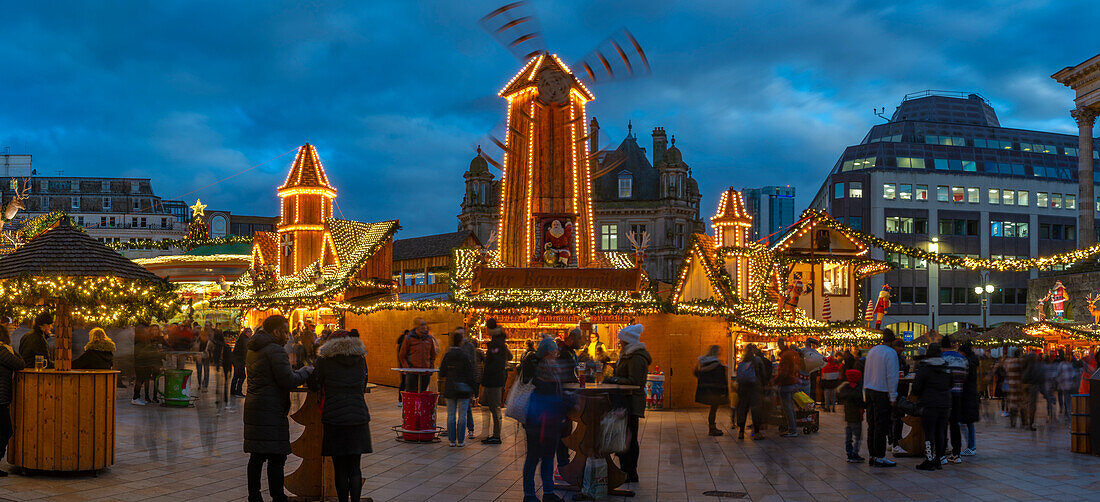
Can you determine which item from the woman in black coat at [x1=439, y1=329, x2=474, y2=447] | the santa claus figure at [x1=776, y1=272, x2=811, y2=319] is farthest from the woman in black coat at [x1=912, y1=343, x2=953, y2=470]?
the santa claus figure at [x1=776, y1=272, x2=811, y2=319]

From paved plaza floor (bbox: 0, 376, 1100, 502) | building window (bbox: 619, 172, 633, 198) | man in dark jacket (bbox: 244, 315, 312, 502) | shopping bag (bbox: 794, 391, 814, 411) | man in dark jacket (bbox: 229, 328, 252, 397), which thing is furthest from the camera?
building window (bbox: 619, 172, 633, 198)

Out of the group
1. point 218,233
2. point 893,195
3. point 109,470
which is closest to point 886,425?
point 109,470

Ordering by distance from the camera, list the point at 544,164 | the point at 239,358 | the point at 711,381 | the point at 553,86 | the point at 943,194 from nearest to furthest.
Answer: the point at 711,381, the point at 239,358, the point at 553,86, the point at 544,164, the point at 943,194

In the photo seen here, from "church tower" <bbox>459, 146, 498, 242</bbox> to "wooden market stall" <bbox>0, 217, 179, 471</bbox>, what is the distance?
52231 millimetres

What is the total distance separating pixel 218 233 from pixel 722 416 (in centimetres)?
7366

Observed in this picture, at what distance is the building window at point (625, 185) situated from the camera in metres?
67.0

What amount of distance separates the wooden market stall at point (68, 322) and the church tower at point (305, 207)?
14963 millimetres

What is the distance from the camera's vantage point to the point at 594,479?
896 centimetres

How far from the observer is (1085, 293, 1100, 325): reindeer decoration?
3772 centimetres

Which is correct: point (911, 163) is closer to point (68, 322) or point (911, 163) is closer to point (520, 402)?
point (520, 402)

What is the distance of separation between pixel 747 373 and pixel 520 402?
694 centimetres

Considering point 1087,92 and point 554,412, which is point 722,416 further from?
point 1087,92

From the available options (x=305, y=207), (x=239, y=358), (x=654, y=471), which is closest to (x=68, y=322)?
(x=654, y=471)

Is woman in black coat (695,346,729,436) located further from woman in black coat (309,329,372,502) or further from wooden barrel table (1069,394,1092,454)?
woman in black coat (309,329,372,502)
